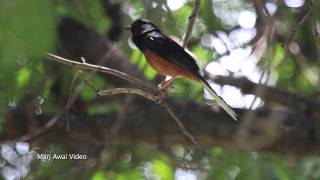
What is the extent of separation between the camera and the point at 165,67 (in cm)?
425

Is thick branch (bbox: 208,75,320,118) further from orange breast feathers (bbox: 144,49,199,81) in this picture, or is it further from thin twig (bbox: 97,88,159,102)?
thin twig (bbox: 97,88,159,102)

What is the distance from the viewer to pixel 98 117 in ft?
16.8

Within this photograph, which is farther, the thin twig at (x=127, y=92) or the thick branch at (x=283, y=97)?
the thick branch at (x=283, y=97)

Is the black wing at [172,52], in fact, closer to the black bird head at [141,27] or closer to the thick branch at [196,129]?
the black bird head at [141,27]

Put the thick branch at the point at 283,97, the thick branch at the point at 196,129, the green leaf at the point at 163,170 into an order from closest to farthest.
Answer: the green leaf at the point at 163,170 → the thick branch at the point at 196,129 → the thick branch at the point at 283,97

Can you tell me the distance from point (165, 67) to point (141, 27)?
528mm

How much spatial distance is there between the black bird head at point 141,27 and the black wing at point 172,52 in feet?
0.50

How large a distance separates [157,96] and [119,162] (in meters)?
2.25

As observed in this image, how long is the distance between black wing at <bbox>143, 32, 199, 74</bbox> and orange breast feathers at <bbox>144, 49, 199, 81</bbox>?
0.12 ft

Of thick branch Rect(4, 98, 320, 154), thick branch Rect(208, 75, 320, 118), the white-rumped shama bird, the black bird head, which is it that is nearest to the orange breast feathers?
the white-rumped shama bird

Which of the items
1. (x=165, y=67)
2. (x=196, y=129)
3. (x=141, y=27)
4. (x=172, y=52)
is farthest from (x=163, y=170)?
(x=141, y=27)

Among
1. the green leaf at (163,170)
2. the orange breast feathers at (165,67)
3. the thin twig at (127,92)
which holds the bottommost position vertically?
the green leaf at (163,170)

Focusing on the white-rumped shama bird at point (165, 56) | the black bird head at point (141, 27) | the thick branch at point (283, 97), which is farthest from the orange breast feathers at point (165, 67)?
the thick branch at point (283, 97)

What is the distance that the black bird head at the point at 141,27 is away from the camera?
4.46 metres
